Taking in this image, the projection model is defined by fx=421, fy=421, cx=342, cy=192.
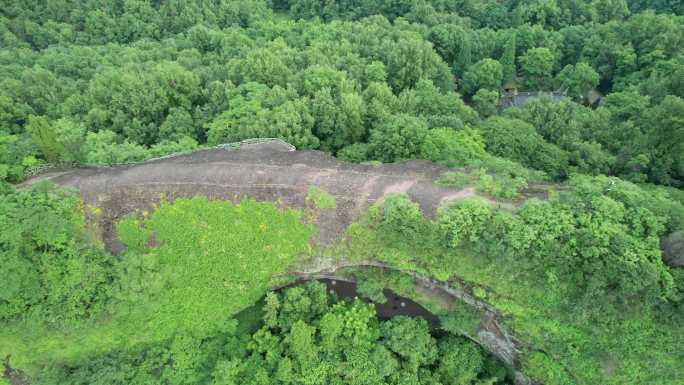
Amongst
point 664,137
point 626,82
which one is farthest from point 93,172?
point 626,82

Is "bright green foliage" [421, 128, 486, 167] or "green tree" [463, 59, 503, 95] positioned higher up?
"bright green foliage" [421, 128, 486, 167]

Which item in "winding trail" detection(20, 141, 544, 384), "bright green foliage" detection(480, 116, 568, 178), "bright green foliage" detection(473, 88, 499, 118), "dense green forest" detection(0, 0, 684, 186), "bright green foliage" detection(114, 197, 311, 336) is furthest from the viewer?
"bright green foliage" detection(473, 88, 499, 118)

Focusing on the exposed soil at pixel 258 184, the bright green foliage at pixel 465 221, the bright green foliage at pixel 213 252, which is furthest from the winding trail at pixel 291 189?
the bright green foliage at pixel 465 221

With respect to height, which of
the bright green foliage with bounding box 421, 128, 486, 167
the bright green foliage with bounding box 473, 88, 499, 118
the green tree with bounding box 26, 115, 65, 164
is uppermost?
the green tree with bounding box 26, 115, 65, 164

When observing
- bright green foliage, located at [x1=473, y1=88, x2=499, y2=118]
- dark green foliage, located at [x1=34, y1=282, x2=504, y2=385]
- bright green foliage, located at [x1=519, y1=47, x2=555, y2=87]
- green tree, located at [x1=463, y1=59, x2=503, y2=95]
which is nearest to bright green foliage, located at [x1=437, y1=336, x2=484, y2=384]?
dark green foliage, located at [x1=34, y1=282, x2=504, y2=385]

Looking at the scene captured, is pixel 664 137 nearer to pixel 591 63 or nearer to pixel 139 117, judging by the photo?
pixel 591 63

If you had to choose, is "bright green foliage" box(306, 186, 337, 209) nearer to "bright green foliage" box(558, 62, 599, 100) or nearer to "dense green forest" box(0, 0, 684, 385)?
"dense green forest" box(0, 0, 684, 385)
